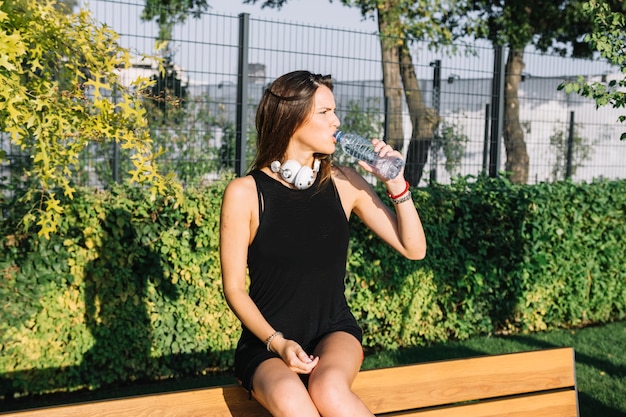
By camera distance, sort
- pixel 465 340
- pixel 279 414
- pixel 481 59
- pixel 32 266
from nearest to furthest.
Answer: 1. pixel 279 414
2. pixel 32 266
3. pixel 465 340
4. pixel 481 59

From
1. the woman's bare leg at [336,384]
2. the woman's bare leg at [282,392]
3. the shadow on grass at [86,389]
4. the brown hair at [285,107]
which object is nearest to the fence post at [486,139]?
the shadow on grass at [86,389]

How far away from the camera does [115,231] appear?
539 centimetres

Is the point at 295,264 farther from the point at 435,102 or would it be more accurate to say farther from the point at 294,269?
Result: the point at 435,102

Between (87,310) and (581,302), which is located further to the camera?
(581,302)

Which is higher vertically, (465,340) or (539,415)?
(539,415)

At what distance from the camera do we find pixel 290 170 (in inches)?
123

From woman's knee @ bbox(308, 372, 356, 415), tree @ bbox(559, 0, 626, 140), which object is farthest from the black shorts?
tree @ bbox(559, 0, 626, 140)

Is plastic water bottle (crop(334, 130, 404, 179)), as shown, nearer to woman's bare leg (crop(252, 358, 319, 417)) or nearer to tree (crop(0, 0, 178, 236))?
woman's bare leg (crop(252, 358, 319, 417))

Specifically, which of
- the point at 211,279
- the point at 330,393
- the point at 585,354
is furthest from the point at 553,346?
the point at 330,393

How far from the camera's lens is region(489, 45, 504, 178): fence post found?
318 inches

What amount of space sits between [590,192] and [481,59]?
5.57ft

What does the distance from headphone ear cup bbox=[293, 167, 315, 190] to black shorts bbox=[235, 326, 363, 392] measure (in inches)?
22.7

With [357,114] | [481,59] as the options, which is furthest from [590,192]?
[357,114]

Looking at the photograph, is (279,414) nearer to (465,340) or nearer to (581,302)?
(465,340)
